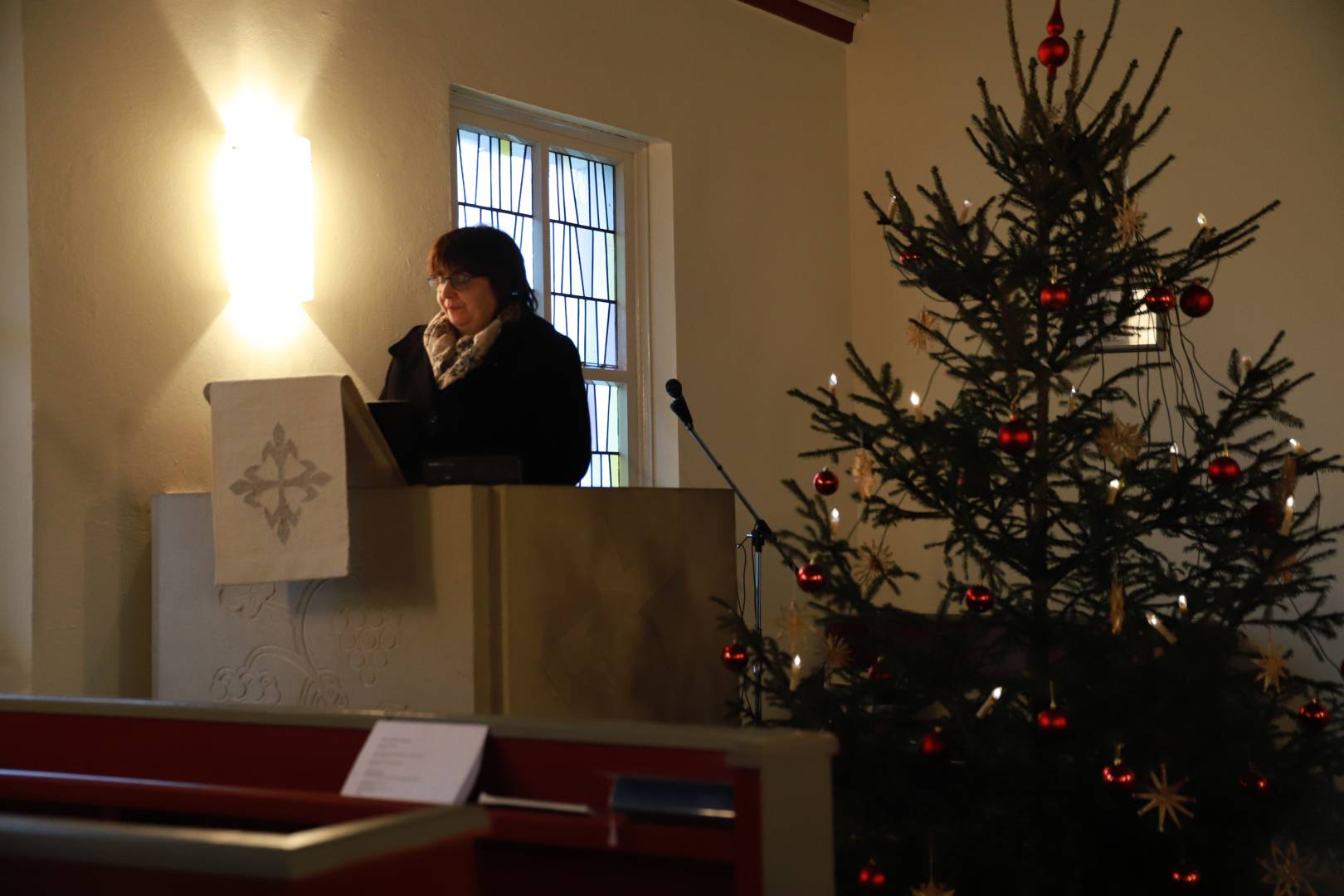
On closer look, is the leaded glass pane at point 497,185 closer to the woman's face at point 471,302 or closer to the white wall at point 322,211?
the white wall at point 322,211

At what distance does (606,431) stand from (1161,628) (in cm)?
296

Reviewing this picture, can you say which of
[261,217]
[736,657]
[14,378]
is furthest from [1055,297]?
[14,378]

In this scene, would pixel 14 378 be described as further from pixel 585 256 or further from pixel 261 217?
pixel 585 256

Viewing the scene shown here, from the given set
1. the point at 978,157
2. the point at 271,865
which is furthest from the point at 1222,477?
the point at 978,157

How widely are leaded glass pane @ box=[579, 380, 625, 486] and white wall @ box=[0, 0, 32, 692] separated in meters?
2.29

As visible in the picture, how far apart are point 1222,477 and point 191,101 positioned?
274 cm

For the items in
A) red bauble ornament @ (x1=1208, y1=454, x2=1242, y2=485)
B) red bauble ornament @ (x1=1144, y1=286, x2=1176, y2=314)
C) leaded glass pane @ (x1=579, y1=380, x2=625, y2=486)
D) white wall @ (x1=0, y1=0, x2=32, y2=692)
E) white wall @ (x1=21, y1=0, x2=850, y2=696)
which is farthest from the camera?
leaded glass pane @ (x1=579, y1=380, x2=625, y2=486)

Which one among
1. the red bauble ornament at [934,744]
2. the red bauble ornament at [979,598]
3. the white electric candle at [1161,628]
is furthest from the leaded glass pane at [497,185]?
the white electric candle at [1161,628]

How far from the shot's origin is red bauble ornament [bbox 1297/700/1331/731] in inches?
114

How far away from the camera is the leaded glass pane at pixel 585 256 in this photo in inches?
202

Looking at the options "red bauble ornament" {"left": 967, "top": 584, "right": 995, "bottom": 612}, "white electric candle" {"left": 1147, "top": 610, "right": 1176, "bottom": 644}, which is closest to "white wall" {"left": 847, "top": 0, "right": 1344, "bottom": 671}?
"white electric candle" {"left": 1147, "top": 610, "right": 1176, "bottom": 644}

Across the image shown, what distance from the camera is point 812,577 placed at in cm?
292

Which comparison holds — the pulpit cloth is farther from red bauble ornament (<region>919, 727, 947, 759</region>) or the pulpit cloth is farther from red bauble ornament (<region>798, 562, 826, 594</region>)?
red bauble ornament (<region>919, 727, 947, 759</region>)

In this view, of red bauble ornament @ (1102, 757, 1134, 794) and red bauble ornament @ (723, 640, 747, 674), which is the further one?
red bauble ornament @ (723, 640, 747, 674)
